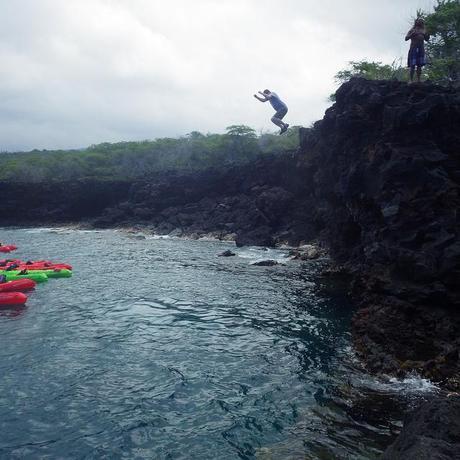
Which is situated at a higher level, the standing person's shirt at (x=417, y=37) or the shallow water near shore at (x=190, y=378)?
the standing person's shirt at (x=417, y=37)

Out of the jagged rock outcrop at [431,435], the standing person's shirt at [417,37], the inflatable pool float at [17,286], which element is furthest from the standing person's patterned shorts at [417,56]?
the inflatable pool float at [17,286]

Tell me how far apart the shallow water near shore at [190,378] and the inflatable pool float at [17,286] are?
1.84 feet

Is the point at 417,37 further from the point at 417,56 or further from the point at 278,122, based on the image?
the point at 278,122

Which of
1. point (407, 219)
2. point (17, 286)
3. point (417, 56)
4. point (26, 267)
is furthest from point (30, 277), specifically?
point (417, 56)

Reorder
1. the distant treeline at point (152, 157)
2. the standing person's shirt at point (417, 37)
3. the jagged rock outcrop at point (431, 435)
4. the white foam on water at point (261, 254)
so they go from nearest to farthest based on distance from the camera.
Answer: the jagged rock outcrop at point (431, 435) → the standing person's shirt at point (417, 37) → the white foam on water at point (261, 254) → the distant treeline at point (152, 157)

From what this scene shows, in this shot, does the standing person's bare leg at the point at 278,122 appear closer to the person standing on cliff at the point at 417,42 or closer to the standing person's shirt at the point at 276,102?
the standing person's shirt at the point at 276,102

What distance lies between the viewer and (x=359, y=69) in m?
37.5

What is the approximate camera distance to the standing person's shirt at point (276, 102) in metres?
18.8

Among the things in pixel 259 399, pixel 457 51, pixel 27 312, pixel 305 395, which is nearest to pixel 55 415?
pixel 259 399

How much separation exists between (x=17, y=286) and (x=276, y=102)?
15.6 metres

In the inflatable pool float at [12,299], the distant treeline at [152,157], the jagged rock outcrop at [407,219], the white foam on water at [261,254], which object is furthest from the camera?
the distant treeline at [152,157]

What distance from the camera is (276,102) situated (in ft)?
62.6

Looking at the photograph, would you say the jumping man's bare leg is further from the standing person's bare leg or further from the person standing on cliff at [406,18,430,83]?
the person standing on cliff at [406,18,430,83]

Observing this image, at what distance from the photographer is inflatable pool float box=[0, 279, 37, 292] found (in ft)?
69.5
